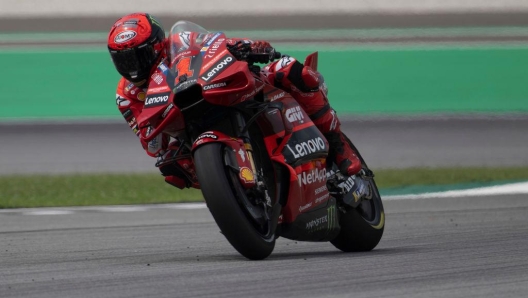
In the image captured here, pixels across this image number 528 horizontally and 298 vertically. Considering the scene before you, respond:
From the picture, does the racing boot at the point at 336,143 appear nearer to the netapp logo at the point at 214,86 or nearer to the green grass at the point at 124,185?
the netapp logo at the point at 214,86

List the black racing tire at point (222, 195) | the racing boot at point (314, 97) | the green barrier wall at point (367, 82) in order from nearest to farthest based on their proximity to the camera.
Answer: the black racing tire at point (222, 195)
the racing boot at point (314, 97)
the green barrier wall at point (367, 82)

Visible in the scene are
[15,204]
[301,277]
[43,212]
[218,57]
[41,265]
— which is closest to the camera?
[301,277]

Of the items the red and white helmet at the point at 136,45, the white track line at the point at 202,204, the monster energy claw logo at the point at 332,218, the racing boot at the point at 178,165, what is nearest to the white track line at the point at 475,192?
the white track line at the point at 202,204

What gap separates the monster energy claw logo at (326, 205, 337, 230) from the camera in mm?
5320

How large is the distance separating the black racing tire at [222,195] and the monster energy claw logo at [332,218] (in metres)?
0.74

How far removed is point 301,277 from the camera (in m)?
4.22

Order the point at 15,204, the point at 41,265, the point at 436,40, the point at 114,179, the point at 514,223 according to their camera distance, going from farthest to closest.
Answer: the point at 436,40
the point at 114,179
the point at 15,204
the point at 514,223
the point at 41,265

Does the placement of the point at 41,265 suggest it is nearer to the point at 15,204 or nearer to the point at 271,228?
the point at 271,228

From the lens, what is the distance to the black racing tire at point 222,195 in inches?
177

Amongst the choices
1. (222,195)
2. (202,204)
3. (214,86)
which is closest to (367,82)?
(202,204)

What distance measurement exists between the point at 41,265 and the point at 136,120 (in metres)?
0.90

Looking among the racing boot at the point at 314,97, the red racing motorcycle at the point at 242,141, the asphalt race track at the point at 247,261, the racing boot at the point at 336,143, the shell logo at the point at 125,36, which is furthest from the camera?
the racing boot at the point at 336,143

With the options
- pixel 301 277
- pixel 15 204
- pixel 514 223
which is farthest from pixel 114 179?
pixel 301 277

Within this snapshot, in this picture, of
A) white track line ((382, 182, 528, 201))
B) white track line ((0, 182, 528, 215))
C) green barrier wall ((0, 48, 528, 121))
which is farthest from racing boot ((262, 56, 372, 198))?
green barrier wall ((0, 48, 528, 121))
